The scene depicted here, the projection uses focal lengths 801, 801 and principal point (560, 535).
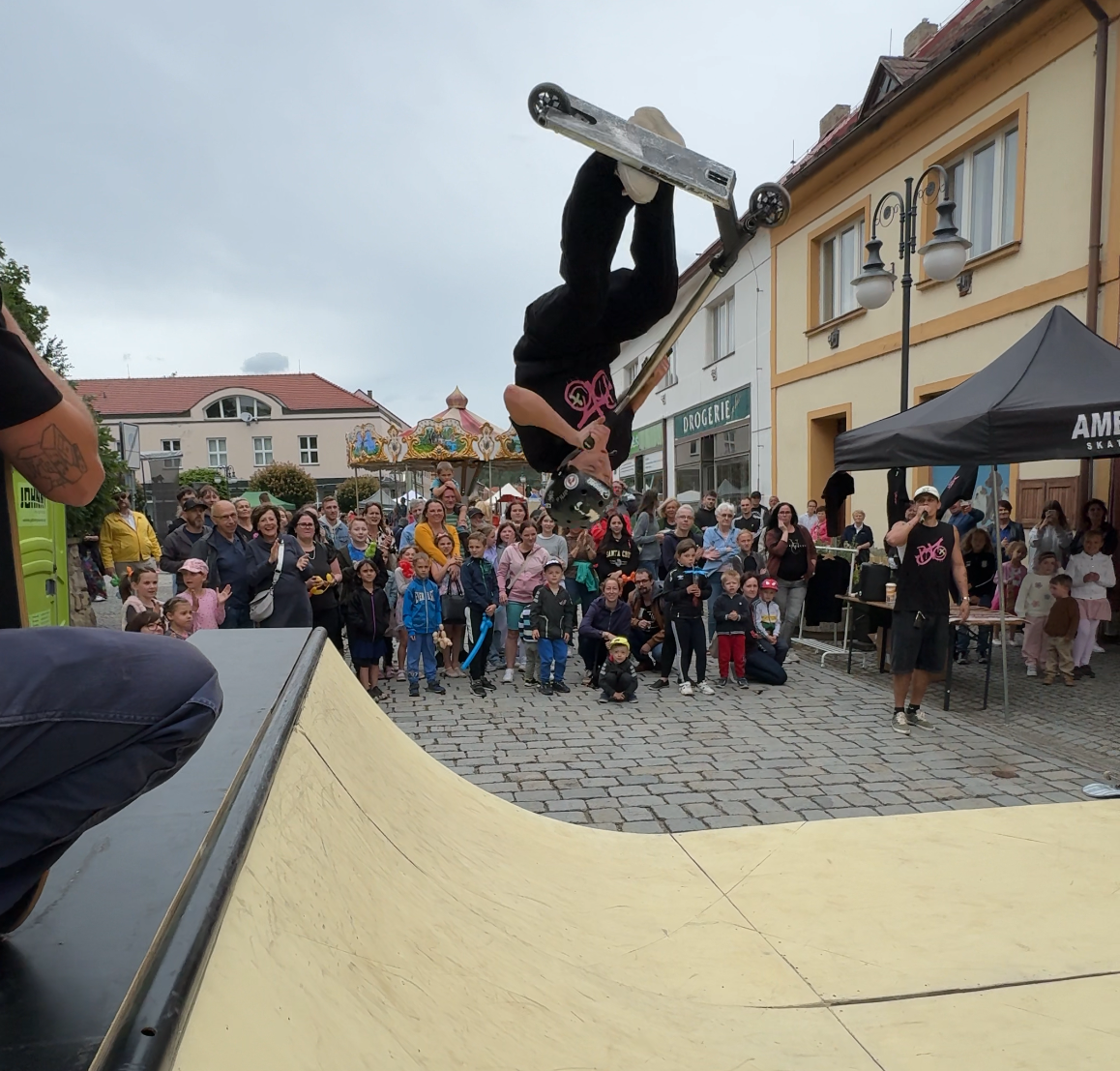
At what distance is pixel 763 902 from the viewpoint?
2949mm

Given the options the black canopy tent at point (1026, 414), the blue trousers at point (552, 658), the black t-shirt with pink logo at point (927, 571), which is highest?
the black canopy tent at point (1026, 414)

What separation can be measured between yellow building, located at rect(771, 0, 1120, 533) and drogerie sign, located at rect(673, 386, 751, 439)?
203cm

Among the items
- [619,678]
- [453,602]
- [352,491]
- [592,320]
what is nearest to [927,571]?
[619,678]

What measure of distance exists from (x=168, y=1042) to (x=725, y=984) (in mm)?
1828

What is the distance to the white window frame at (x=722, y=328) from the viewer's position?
64.1ft

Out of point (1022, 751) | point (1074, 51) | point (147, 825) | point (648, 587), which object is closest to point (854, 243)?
point (1074, 51)

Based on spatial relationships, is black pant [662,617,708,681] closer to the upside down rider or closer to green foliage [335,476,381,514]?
the upside down rider

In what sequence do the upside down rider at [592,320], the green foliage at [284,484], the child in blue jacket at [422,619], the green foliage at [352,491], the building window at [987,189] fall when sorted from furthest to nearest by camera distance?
the green foliage at [284,484], the green foliage at [352,491], the building window at [987,189], the child in blue jacket at [422,619], the upside down rider at [592,320]

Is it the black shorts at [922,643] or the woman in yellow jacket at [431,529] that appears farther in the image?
the woman in yellow jacket at [431,529]

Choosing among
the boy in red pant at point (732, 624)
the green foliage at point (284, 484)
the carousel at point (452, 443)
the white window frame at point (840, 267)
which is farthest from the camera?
the green foliage at point (284, 484)

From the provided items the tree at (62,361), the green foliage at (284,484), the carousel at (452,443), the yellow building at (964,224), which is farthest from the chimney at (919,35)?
the green foliage at (284,484)

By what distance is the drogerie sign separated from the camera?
18.7 metres

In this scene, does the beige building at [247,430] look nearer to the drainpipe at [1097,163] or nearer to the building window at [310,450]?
the building window at [310,450]

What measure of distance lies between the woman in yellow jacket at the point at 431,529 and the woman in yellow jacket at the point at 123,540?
3231 mm
